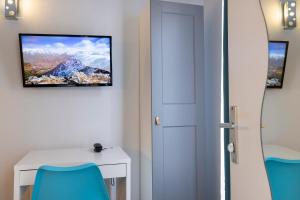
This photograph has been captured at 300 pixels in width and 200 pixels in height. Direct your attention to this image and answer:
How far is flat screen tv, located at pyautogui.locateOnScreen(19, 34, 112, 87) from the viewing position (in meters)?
2.24

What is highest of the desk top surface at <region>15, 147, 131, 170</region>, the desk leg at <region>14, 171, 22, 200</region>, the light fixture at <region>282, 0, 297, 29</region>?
the light fixture at <region>282, 0, 297, 29</region>

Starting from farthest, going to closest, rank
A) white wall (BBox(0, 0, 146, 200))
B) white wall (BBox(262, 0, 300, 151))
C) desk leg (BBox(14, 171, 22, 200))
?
white wall (BBox(0, 0, 146, 200))
desk leg (BBox(14, 171, 22, 200))
white wall (BBox(262, 0, 300, 151))

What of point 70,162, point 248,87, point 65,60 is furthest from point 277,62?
point 65,60

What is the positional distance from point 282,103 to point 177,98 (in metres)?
1.24

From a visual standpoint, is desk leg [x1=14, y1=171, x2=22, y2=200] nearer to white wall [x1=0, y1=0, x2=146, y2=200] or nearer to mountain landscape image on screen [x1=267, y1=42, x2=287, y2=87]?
white wall [x1=0, y1=0, x2=146, y2=200]

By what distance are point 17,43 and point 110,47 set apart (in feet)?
2.75

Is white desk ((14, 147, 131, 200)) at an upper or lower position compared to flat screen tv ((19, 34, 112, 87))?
lower

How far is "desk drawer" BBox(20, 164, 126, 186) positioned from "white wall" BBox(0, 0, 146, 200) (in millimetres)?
540

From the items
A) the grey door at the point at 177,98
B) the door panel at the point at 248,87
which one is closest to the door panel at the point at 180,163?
the grey door at the point at 177,98

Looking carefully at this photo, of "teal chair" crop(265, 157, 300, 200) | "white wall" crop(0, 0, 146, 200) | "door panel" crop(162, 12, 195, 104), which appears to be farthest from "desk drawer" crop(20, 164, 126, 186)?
"teal chair" crop(265, 157, 300, 200)

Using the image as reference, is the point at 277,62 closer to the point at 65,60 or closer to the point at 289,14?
the point at 289,14

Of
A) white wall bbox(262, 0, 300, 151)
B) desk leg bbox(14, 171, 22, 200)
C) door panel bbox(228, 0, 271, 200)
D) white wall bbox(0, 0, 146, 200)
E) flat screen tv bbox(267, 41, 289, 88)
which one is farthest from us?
white wall bbox(0, 0, 146, 200)

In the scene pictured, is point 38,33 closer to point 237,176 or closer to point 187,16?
point 187,16

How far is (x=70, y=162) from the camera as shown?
1.89 m
